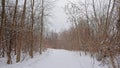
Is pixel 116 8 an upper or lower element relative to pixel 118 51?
upper

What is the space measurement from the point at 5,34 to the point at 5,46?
1.17 metres

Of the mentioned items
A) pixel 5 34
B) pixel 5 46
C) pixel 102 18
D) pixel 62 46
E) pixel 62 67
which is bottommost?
pixel 62 46

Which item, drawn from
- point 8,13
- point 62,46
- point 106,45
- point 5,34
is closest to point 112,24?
point 106,45

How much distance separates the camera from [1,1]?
14.7 m

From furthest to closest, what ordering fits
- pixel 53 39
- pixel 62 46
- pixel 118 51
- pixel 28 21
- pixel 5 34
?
pixel 53 39
pixel 62 46
pixel 28 21
pixel 5 34
pixel 118 51

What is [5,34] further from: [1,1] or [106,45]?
[106,45]

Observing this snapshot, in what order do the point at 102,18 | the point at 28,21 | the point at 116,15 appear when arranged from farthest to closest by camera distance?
1. the point at 28,21
2. the point at 102,18
3. the point at 116,15

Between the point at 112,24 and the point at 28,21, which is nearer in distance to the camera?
the point at 112,24

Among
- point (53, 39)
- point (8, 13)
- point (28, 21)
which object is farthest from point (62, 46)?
point (8, 13)

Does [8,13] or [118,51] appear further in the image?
[8,13]

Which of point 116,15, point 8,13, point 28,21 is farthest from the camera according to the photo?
point 28,21

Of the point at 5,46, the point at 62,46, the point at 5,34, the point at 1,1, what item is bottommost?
the point at 62,46

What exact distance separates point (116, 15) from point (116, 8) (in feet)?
1.18

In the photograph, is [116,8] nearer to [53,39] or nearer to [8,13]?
[8,13]
